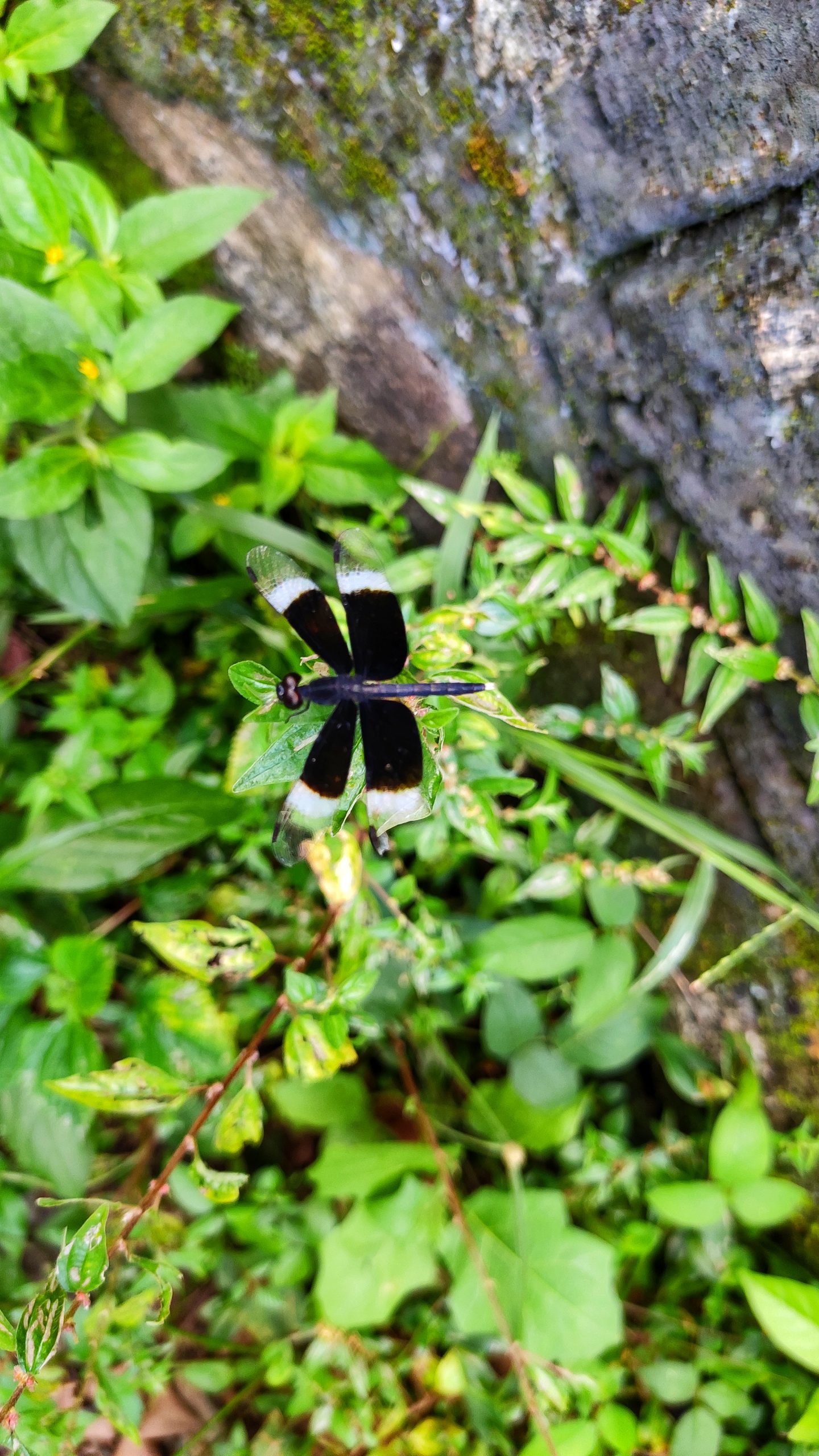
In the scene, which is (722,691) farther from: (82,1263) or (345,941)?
(82,1263)

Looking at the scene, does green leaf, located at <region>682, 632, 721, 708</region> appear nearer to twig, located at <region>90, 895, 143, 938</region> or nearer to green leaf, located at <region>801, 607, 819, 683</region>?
green leaf, located at <region>801, 607, 819, 683</region>

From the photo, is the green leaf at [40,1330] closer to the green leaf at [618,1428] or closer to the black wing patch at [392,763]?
the black wing patch at [392,763]

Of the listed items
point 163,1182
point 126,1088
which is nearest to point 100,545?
point 126,1088

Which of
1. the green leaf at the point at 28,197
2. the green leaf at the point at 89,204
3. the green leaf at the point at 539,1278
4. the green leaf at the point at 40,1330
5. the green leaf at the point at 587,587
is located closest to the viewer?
the green leaf at the point at 40,1330

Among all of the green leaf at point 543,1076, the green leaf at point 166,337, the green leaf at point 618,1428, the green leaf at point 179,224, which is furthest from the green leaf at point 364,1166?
the green leaf at point 179,224

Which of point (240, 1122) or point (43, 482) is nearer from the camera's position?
point (240, 1122)
